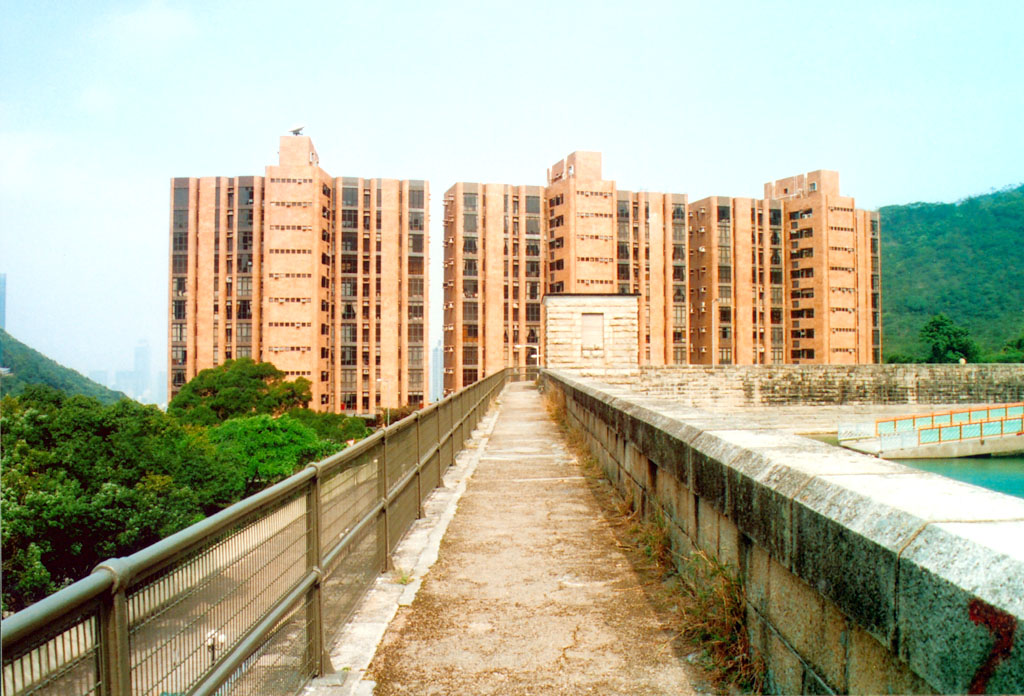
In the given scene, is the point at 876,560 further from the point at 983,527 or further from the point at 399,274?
the point at 399,274

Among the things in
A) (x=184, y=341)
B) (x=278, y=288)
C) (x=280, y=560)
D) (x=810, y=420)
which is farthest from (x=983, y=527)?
(x=184, y=341)

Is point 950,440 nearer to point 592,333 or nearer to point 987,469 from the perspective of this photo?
point 987,469

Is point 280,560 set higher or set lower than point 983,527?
lower

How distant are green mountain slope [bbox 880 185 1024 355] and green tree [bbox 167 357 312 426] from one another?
261 ft

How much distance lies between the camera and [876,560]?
7.14 feet

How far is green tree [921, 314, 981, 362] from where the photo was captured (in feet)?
286

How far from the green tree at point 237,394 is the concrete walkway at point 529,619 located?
63.4m

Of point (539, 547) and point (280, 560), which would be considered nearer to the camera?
point (280, 560)

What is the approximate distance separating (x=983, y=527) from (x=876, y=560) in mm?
311

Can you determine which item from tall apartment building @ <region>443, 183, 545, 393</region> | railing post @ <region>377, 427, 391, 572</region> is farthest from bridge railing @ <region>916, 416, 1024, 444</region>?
tall apartment building @ <region>443, 183, 545, 393</region>

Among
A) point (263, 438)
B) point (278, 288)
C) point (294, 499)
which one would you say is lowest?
point (263, 438)

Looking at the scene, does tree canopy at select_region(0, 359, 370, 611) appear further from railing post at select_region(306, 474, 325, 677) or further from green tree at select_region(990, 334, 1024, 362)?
green tree at select_region(990, 334, 1024, 362)

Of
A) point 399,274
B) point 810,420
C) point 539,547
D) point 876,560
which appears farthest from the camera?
point 399,274

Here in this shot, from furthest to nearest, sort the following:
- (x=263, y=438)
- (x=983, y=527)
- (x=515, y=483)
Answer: (x=263, y=438), (x=515, y=483), (x=983, y=527)
